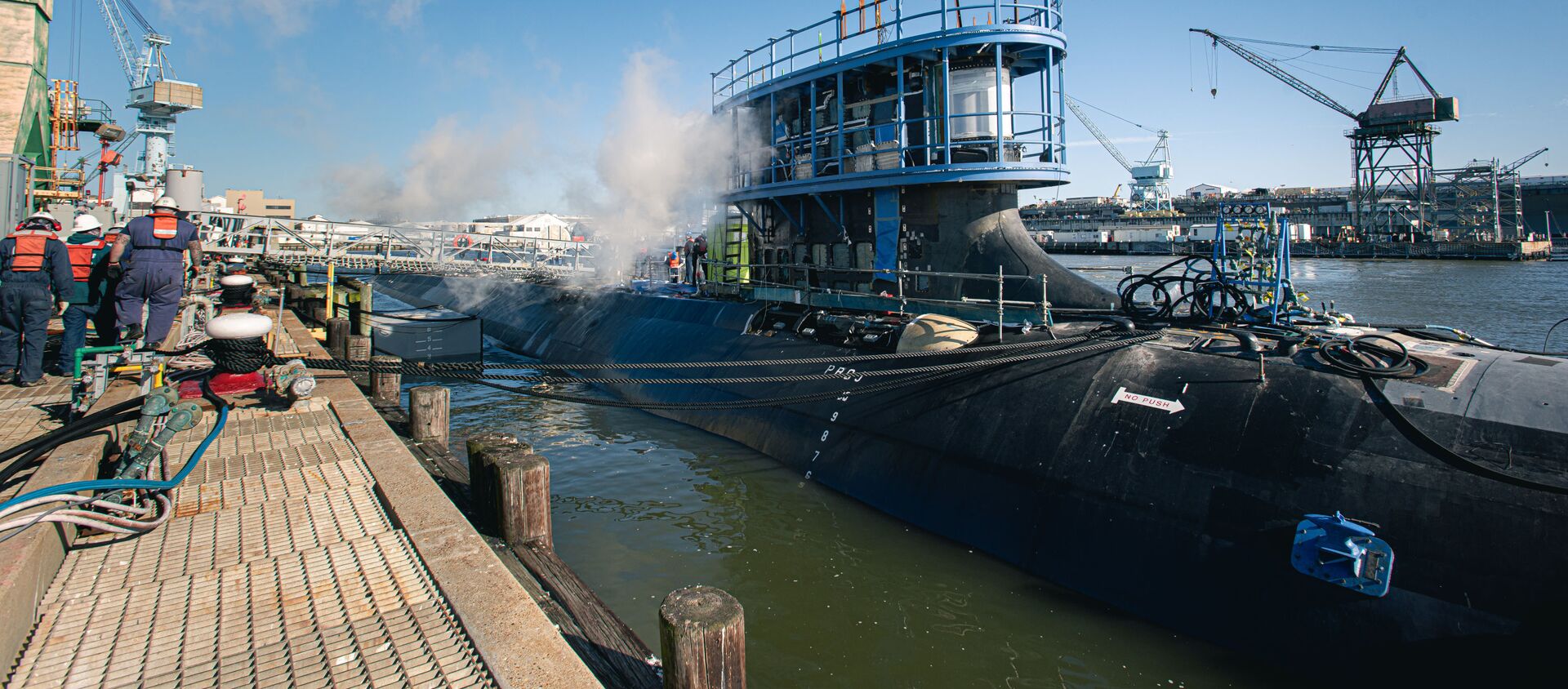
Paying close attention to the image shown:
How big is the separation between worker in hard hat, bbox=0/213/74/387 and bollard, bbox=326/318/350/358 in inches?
208

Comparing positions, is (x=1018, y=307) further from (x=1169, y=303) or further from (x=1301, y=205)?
(x=1301, y=205)

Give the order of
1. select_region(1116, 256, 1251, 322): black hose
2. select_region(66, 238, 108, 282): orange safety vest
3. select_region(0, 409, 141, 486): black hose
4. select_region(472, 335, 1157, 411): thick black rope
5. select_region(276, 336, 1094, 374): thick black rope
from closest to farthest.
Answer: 1. select_region(0, 409, 141, 486): black hose
2. select_region(276, 336, 1094, 374): thick black rope
3. select_region(472, 335, 1157, 411): thick black rope
4. select_region(1116, 256, 1251, 322): black hose
5. select_region(66, 238, 108, 282): orange safety vest

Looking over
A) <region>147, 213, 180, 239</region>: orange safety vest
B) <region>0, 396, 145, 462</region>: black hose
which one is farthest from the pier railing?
<region>0, 396, 145, 462</region>: black hose

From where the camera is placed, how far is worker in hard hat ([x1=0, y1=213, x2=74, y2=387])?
1006 centimetres

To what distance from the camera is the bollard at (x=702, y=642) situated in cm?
449

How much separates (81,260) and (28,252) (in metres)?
1.69

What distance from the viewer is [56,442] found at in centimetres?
629

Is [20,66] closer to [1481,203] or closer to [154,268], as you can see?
[154,268]

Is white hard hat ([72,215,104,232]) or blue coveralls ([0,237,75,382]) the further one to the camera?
white hard hat ([72,215,104,232])

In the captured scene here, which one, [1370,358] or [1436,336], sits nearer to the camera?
[1370,358]

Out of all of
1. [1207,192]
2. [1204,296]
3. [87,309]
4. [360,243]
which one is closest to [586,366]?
[87,309]

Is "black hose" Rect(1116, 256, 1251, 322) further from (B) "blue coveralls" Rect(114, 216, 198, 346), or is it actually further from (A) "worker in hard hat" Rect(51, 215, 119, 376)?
(A) "worker in hard hat" Rect(51, 215, 119, 376)

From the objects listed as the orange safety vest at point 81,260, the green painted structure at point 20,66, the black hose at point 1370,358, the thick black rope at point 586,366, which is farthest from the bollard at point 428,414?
the green painted structure at point 20,66

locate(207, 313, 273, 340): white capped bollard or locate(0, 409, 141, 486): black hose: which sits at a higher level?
locate(207, 313, 273, 340): white capped bollard
